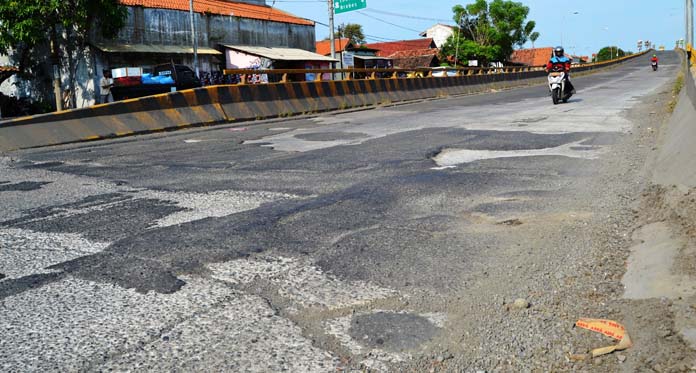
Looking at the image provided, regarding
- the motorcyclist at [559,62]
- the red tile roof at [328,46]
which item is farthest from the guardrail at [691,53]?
the red tile roof at [328,46]

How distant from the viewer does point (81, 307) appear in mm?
3480

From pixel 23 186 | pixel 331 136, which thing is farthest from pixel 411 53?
pixel 23 186

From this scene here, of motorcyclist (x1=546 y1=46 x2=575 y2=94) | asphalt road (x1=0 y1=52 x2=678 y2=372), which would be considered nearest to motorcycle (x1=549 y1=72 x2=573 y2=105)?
motorcyclist (x1=546 y1=46 x2=575 y2=94)

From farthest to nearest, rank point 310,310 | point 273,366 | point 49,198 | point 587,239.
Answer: point 49,198, point 587,239, point 310,310, point 273,366

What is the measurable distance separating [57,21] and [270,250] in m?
31.7

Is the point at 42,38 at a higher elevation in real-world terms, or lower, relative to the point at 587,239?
higher

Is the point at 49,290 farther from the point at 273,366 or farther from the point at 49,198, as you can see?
the point at 49,198

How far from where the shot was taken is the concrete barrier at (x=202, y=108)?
11.1 m

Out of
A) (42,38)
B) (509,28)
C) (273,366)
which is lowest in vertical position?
(273,366)

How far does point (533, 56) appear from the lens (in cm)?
12150

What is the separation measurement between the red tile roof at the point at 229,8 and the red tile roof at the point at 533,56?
78872 millimetres

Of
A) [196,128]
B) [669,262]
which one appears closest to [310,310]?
[669,262]

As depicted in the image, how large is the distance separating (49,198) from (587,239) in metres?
5.06

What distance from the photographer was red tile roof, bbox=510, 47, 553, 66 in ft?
397
